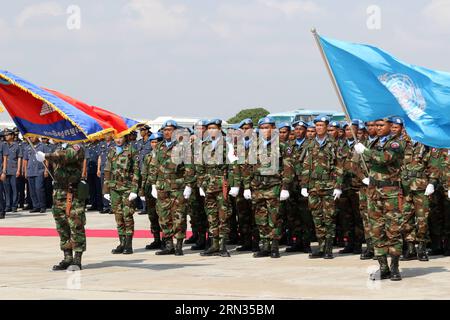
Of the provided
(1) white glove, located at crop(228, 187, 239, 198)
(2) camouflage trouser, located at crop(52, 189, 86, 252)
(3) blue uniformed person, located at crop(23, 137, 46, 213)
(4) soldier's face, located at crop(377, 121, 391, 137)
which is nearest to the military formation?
(1) white glove, located at crop(228, 187, 239, 198)

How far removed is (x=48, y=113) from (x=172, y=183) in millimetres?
2362

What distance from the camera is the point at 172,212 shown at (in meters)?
12.8

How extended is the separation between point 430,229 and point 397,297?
431 cm

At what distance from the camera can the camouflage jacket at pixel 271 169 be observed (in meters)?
12.4

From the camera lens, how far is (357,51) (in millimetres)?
10609

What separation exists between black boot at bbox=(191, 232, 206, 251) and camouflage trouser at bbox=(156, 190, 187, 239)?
0.75 meters

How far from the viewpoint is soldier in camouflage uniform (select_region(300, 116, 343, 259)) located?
12.3 m

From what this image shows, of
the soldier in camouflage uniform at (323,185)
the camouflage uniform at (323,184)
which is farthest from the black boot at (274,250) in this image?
the camouflage uniform at (323,184)

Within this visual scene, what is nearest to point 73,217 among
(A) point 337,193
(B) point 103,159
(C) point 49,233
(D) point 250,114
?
(A) point 337,193

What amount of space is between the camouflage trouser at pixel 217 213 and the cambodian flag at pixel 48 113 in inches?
75.2

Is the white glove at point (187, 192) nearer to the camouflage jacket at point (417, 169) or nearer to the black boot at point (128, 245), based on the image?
the black boot at point (128, 245)

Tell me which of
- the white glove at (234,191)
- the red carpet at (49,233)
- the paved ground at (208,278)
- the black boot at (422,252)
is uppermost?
the white glove at (234,191)

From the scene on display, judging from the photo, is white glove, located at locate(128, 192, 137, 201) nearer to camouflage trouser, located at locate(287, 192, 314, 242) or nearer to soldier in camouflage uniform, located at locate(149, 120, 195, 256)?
soldier in camouflage uniform, located at locate(149, 120, 195, 256)

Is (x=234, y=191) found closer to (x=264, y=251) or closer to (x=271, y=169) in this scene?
(x=271, y=169)
